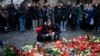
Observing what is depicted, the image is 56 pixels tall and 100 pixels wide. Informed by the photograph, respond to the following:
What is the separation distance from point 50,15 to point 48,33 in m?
3.70

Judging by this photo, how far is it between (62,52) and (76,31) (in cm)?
995

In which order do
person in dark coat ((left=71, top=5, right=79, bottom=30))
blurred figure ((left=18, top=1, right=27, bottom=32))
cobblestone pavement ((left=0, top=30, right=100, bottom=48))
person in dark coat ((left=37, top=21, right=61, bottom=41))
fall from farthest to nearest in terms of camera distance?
person in dark coat ((left=71, top=5, right=79, bottom=30)) → blurred figure ((left=18, top=1, right=27, bottom=32)) → cobblestone pavement ((left=0, top=30, right=100, bottom=48)) → person in dark coat ((left=37, top=21, right=61, bottom=41))

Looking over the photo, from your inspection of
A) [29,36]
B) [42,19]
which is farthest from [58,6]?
[29,36]

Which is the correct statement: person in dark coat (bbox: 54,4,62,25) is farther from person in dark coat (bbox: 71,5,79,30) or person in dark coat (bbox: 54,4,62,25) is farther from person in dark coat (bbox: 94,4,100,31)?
person in dark coat (bbox: 94,4,100,31)

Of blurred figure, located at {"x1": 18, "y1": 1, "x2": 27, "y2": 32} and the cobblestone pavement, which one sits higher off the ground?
blurred figure, located at {"x1": 18, "y1": 1, "x2": 27, "y2": 32}

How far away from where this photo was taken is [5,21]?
75.9 ft

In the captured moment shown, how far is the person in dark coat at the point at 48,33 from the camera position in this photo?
19.8 metres

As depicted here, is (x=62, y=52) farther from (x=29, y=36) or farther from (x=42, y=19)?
(x=42, y=19)

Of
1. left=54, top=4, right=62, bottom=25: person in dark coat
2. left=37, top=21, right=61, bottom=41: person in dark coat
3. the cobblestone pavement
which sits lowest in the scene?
the cobblestone pavement

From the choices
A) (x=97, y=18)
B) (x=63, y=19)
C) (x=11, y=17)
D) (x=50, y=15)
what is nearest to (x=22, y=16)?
(x=11, y=17)

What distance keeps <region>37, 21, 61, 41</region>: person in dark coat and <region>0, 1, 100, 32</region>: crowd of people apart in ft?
9.49

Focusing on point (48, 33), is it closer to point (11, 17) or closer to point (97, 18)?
point (11, 17)

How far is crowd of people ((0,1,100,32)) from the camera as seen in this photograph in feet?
76.1

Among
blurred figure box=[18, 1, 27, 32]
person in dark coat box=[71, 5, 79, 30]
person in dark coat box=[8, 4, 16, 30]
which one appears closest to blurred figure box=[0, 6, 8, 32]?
person in dark coat box=[8, 4, 16, 30]
